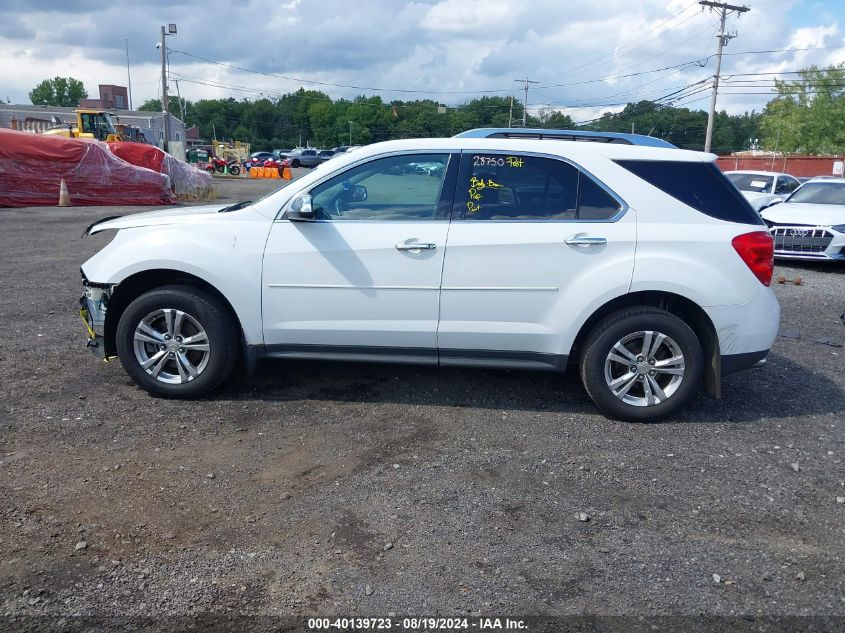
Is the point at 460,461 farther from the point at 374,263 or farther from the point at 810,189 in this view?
the point at 810,189

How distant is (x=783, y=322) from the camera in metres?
8.28

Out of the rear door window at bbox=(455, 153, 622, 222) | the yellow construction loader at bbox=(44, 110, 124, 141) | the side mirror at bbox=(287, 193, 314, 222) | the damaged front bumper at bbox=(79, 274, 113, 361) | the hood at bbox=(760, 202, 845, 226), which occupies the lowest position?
the damaged front bumper at bbox=(79, 274, 113, 361)

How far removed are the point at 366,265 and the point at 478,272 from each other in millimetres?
765

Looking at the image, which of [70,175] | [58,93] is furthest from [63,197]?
[58,93]

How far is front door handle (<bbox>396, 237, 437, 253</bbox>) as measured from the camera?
482cm

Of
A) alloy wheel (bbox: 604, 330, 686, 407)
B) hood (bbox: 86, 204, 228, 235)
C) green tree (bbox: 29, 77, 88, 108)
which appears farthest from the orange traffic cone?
green tree (bbox: 29, 77, 88, 108)

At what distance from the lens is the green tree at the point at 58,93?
138375 mm

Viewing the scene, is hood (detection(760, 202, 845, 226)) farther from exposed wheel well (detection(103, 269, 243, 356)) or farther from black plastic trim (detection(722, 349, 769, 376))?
exposed wheel well (detection(103, 269, 243, 356))

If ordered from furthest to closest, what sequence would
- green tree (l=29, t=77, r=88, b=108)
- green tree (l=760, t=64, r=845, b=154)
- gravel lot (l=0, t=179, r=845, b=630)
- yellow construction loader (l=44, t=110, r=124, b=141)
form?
green tree (l=29, t=77, r=88, b=108), green tree (l=760, t=64, r=845, b=154), yellow construction loader (l=44, t=110, r=124, b=141), gravel lot (l=0, t=179, r=845, b=630)

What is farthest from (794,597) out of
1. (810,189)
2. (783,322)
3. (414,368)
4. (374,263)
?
(810,189)

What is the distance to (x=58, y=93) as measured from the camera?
13838cm

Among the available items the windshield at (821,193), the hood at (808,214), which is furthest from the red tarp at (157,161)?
the windshield at (821,193)

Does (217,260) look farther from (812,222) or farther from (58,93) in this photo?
(58,93)

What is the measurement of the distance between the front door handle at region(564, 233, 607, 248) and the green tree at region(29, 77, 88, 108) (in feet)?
507
